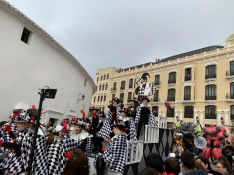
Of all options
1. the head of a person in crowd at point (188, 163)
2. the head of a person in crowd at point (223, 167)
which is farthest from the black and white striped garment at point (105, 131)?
the head of a person in crowd at point (188, 163)

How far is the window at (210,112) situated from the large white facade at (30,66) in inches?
789

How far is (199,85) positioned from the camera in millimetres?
30031

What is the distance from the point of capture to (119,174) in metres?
4.79

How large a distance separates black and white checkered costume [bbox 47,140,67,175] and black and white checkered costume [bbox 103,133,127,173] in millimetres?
1214

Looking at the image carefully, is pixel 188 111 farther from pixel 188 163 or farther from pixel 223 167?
pixel 188 163

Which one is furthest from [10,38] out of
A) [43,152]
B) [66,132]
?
[43,152]

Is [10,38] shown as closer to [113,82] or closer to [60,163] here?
[60,163]

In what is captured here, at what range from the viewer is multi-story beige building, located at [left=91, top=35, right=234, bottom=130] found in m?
27.1

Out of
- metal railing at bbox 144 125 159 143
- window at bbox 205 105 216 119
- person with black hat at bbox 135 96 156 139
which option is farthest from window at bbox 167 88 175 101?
person with black hat at bbox 135 96 156 139

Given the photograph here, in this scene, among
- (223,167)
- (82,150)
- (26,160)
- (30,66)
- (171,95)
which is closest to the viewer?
(26,160)

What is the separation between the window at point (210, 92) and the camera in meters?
28.4

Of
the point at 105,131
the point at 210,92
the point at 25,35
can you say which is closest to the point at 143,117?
the point at 105,131

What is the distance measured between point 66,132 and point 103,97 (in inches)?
1556

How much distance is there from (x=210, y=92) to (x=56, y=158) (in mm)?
28600
